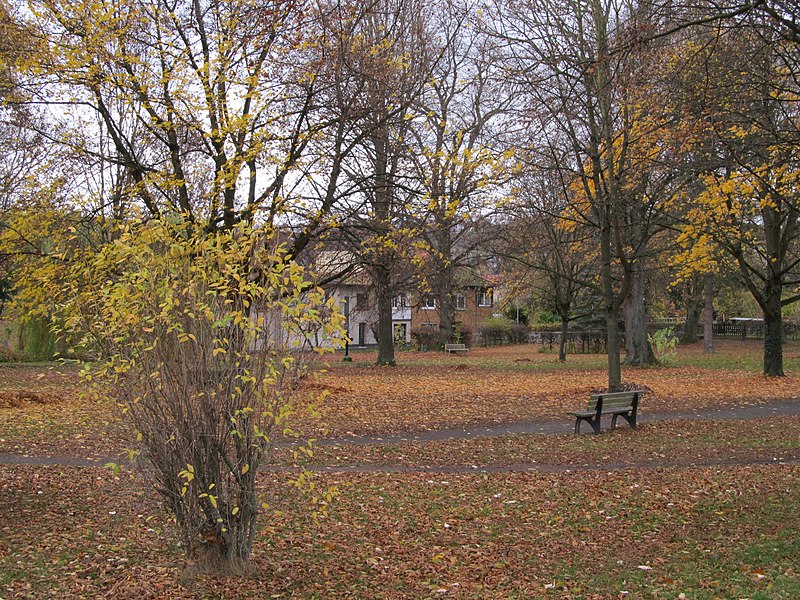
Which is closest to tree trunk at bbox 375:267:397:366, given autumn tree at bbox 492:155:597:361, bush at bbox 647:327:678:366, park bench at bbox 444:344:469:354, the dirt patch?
autumn tree at bbox 492:155:597:361

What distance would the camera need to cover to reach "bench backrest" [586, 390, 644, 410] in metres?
12.3

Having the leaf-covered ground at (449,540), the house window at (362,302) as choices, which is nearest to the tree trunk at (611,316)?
the leaf-covered ground at (449,540)

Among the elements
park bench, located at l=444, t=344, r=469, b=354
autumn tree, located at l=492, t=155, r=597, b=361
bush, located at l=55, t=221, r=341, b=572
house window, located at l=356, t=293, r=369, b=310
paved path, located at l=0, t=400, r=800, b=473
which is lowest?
paved path, located at l=0, t=400, r=800, b=473

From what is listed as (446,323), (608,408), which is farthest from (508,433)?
(446,323)

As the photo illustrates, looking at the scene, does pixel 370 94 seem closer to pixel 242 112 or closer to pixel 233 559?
pixel 242 112

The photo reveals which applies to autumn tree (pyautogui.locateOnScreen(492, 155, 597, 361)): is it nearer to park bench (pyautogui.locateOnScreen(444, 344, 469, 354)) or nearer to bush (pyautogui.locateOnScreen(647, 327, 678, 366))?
bush (pyautogui.locateOnScreen(647, 327, 678, 366))

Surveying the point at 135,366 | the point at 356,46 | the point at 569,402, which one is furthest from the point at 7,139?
the point at 135,366

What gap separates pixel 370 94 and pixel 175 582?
1112 cm

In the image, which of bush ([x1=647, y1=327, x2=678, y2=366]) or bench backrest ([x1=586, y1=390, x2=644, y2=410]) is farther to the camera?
bush ([x1=647, y1=327, x2=678, y2=366])

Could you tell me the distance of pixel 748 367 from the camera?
27.2m

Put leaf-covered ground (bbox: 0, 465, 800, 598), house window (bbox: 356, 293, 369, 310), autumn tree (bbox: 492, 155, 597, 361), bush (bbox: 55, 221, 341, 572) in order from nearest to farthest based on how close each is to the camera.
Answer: bush (bbox: 55, 221, 341, 572)
leaf-covered ground (bbox: 0, 465, 800, 598)
autumn tree (bbox: 492, 155, 597, 361)
house window (bbox: 356, 293, 369, 310)

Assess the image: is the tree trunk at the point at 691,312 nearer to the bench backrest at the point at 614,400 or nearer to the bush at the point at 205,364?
the bench backrest at the point at 614,400

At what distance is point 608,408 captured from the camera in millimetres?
12312

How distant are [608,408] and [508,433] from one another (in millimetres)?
1656
